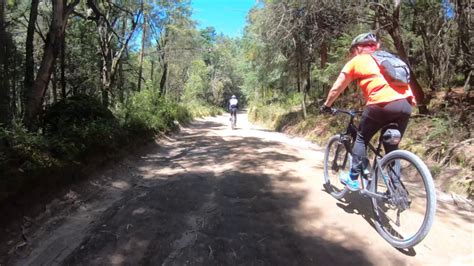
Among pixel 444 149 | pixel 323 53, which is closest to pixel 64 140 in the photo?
pixel 444 149

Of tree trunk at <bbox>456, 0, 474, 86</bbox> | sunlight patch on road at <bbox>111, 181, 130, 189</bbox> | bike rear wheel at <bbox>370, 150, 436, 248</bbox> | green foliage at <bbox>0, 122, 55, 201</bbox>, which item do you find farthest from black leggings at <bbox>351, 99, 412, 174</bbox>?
tree trunk at <bbox>456, 0, 474, 86</bbox>

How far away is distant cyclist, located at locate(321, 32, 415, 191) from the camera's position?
12.9 feet

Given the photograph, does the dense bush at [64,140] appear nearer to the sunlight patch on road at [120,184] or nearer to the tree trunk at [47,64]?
the tree trunk at [47,64]

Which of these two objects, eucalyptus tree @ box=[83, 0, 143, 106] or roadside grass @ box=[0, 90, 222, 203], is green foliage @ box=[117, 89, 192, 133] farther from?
eucalyptus tree @ box=[83, 0, 143, 106]

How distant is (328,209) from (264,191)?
1095 mm

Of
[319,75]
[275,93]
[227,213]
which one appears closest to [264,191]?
[227,213]

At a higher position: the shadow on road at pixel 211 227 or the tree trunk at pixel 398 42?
the tree trunk at pixel 398 42

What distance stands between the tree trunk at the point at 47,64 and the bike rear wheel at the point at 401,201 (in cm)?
539

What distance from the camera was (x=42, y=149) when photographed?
200 inches

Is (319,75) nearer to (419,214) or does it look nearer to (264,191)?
(264,191)

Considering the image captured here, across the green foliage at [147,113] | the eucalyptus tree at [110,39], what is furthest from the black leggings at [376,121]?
the eucalyptus tree at [110,39]

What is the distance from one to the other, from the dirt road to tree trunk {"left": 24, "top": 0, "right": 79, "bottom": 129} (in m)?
1.65

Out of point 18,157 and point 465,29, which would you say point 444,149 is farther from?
point 18,157

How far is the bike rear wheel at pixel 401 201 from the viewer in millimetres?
3508
